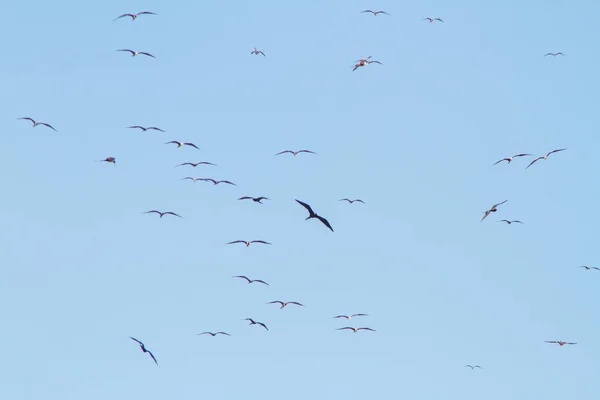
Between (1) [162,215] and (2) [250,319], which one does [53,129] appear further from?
(2) [250,319]

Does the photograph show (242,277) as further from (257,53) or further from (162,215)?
(257,53)

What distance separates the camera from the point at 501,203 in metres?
104

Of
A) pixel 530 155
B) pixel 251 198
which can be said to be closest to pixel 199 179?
pixel 251 198

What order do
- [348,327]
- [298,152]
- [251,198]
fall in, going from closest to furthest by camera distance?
[251,198]
[298,152]
[348,327]

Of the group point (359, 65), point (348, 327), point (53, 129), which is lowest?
point (348, 327)

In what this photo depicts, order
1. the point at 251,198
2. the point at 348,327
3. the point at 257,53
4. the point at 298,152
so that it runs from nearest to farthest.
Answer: the point at 251,198 → the point at 298,152 → the point at 348,327 → the point at 257,53

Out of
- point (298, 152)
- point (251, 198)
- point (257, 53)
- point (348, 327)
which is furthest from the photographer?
point (257, 53)

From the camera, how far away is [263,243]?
9669cm

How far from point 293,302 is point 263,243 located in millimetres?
11396

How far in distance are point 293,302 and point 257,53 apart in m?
23.9

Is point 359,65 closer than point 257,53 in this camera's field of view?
Yes

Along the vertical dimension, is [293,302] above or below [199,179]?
below

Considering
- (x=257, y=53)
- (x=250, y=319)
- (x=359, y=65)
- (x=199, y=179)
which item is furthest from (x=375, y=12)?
(x=250, y=319)

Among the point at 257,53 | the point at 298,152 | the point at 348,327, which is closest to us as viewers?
the point at 298,152
